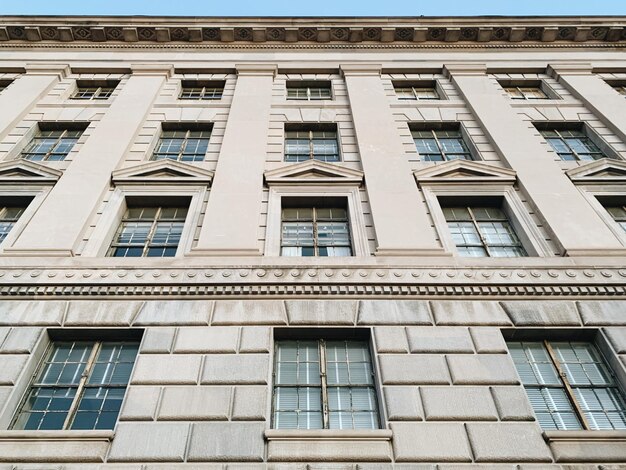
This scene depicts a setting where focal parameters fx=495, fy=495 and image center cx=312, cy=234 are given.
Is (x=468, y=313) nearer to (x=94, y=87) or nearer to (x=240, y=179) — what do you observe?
(x=240, y=179)

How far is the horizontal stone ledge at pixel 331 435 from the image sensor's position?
7.21 meters

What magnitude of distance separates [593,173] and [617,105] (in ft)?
16.2

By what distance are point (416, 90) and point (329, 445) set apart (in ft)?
48.3

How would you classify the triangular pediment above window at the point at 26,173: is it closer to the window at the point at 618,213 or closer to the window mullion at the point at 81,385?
the window mullion at the point at 81,385

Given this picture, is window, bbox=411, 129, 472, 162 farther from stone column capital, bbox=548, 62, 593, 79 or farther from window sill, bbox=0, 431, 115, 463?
window sill, bbox=0, 431, 115, 463

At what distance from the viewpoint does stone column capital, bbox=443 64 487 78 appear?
18.7 metres

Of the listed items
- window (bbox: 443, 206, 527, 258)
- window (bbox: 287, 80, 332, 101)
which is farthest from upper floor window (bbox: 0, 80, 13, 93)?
window (bbox: 443, 206, 527, 258)

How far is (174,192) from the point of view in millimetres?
12578

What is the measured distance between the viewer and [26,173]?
13.0 m

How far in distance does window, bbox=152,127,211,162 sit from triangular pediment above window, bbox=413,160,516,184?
21.3 ft

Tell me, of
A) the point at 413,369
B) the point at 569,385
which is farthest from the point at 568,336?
the point at 413,369

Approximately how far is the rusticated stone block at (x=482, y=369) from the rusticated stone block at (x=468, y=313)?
731mm

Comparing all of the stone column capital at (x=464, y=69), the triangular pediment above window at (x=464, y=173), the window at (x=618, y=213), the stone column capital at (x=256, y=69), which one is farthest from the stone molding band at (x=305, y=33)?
the window at (x=618, y=213)

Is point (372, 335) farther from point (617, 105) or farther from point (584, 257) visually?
point (617, 105)
